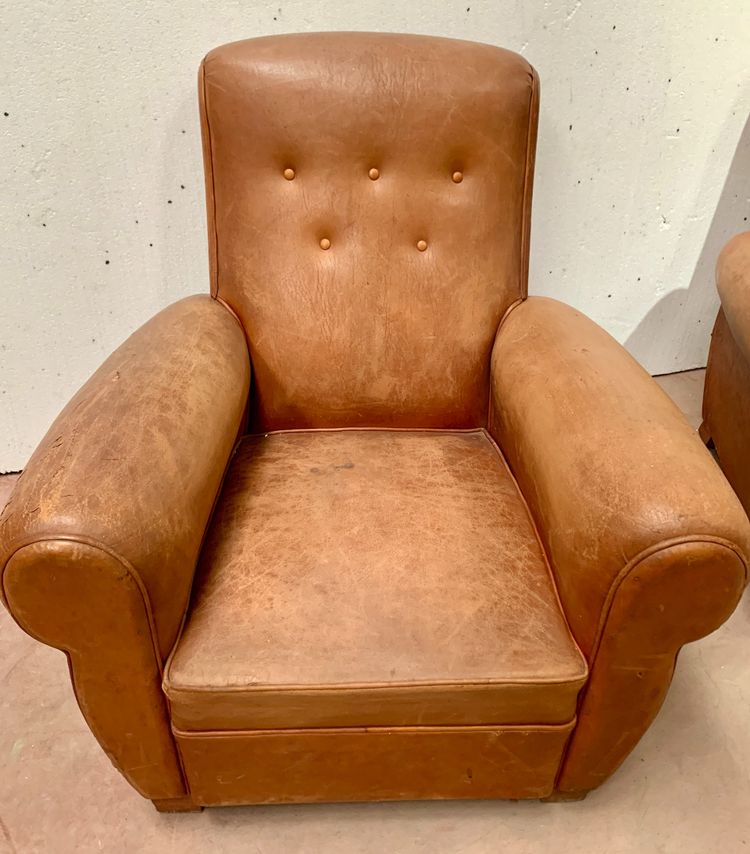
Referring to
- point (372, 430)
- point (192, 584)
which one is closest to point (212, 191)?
point (372, 430)

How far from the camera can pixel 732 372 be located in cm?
155

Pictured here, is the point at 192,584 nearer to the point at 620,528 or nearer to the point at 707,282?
the point at 620,528

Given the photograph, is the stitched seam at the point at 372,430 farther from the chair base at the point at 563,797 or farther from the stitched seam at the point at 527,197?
the chair base at the point at 563,797

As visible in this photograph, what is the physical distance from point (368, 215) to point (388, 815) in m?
0.98

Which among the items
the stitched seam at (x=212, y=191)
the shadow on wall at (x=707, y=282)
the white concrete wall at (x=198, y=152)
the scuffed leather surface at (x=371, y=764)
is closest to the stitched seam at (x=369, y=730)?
the scuffed leather surface at (x=371, y=764)

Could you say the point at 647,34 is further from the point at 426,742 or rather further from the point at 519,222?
the point at 426,742

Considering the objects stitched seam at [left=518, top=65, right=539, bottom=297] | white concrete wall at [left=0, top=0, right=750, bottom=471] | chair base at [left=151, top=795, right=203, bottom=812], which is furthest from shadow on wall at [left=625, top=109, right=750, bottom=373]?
chair base at [left=151, top=795, right=203, bottom=812]

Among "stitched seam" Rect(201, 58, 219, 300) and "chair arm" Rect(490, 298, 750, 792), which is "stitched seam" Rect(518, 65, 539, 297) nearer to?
"chair arm" Rect(490, 298, 750, 792)

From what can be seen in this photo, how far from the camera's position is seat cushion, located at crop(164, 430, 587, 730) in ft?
2.73

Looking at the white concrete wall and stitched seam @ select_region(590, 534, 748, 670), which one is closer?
stitched seam @ select_region(590, 534, 748, 670)

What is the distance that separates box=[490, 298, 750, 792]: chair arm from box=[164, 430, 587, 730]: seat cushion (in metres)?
0.06

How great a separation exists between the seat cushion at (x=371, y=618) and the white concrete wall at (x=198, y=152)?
72cm

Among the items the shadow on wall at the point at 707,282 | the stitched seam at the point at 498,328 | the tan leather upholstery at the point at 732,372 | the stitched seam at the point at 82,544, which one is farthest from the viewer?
the shadow on wall at the point at 707,282

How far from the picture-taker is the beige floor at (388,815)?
1.04m
